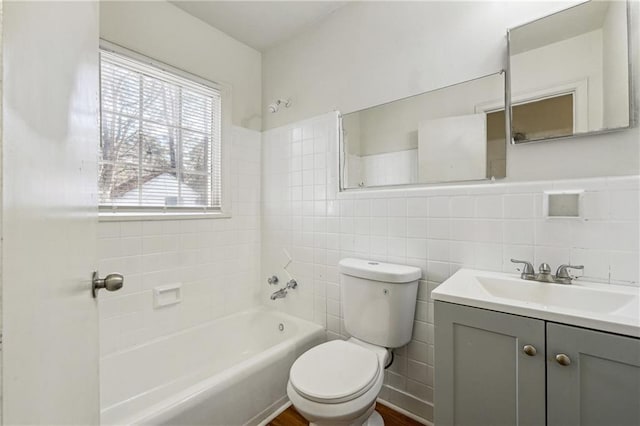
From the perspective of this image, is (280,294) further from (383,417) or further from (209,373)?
(383,417)

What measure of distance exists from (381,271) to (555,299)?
703 millimetres

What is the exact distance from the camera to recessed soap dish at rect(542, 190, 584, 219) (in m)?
1.16

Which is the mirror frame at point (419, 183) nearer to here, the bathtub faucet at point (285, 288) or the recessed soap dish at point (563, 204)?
the recessed soap dish at point (563, 204)

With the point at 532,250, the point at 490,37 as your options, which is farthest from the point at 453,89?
the point at 532,250

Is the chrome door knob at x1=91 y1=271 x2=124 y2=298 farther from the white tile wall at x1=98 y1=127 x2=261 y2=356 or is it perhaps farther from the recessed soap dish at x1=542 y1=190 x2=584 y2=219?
the recessed soap dish at x1=542 y1=190 x2=584 y2=219

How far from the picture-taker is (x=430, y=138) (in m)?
1.56

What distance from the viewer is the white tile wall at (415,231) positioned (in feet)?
3.69

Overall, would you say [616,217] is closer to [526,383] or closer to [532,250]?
[532,250]

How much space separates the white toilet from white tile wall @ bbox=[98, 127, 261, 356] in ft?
3.22

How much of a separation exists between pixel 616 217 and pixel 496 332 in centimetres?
70

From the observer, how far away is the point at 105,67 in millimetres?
1624

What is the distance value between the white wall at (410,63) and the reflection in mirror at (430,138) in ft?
0.22

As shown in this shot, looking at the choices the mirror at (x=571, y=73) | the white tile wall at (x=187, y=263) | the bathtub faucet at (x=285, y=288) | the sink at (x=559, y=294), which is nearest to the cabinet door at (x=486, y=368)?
the sink at (x=559, y=294)

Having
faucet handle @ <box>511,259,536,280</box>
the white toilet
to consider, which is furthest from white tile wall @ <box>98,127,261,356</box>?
faucet handle @ <box>511,259,536,280</box>
